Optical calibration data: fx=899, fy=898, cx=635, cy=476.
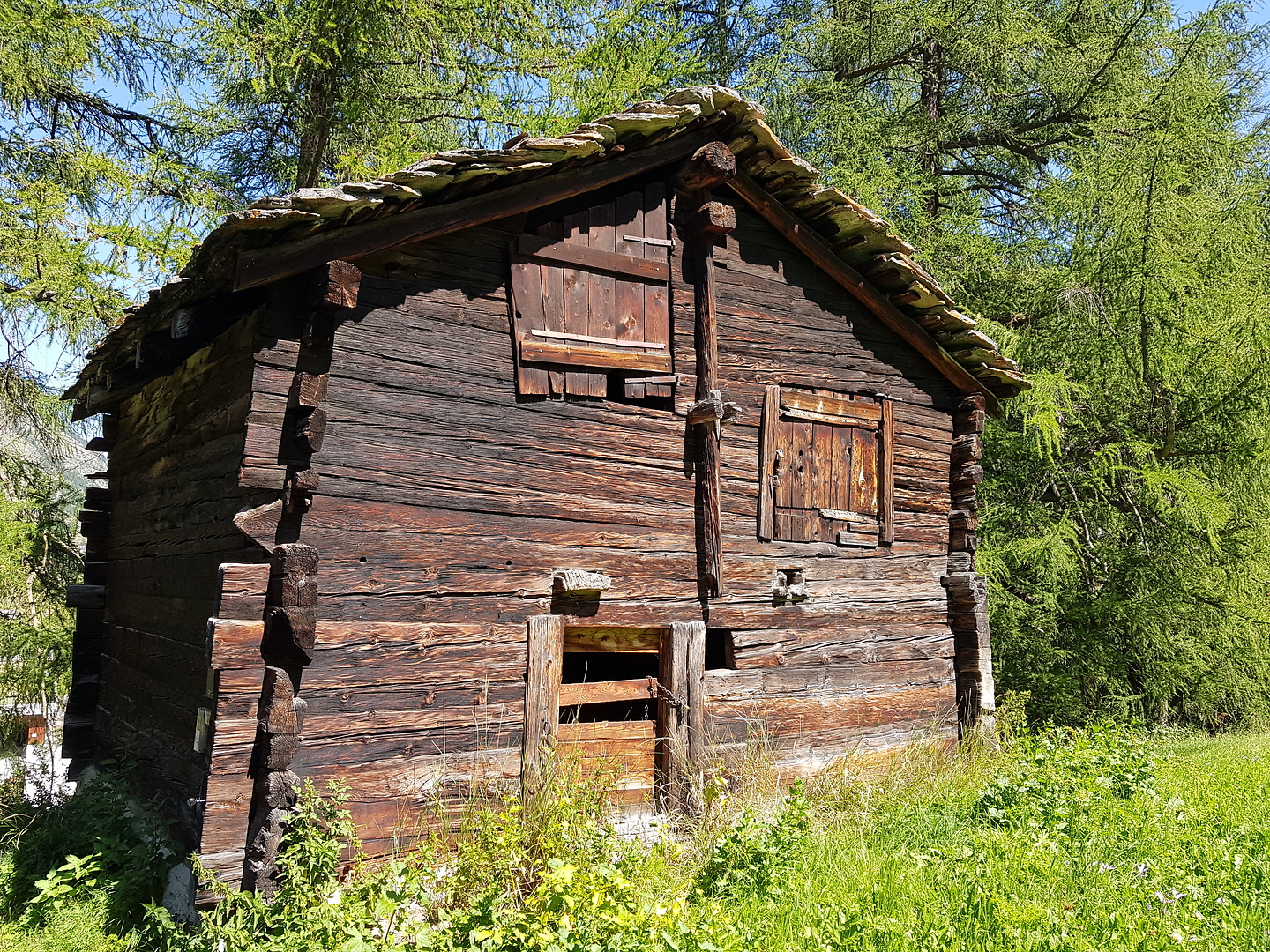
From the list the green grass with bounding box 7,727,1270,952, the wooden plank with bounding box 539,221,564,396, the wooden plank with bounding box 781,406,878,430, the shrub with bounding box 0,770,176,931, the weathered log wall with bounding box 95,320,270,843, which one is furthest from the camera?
the wooden plank with bounding box 781,406,878,430

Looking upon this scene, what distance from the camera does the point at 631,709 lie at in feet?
22.4

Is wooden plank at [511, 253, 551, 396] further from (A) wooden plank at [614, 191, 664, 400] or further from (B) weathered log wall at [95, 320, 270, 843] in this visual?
(B) weathered log wall at [95, 320, 270, 843]

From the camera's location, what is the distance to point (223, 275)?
529 cm

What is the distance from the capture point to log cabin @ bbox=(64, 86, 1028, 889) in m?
5.32

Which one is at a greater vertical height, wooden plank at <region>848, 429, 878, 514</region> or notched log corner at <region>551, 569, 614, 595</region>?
wooden plank at <region>848, 429, 878, 514</region>

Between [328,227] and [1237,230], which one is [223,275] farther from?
[1237,230]

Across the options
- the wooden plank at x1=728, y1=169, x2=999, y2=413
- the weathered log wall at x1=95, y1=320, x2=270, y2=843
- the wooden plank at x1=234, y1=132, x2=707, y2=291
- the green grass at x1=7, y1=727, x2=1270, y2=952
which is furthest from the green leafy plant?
the wooden plank at x1=728, y1=169, x2=999, y2=413

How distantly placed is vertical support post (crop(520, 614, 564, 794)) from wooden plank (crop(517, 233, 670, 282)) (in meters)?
2.57

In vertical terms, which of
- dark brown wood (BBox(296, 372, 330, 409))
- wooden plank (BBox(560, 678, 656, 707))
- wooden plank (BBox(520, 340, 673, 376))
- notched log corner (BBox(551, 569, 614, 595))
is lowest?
wooden plank (BBox(560, 678, 656, 707))

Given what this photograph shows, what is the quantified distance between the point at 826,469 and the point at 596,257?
2.80 metres

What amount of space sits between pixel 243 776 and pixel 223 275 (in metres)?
2.89

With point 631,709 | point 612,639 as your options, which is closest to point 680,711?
point 631,709

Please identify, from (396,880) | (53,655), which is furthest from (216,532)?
(53,655)

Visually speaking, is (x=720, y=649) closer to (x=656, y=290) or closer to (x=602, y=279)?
(x=656, y=290)
